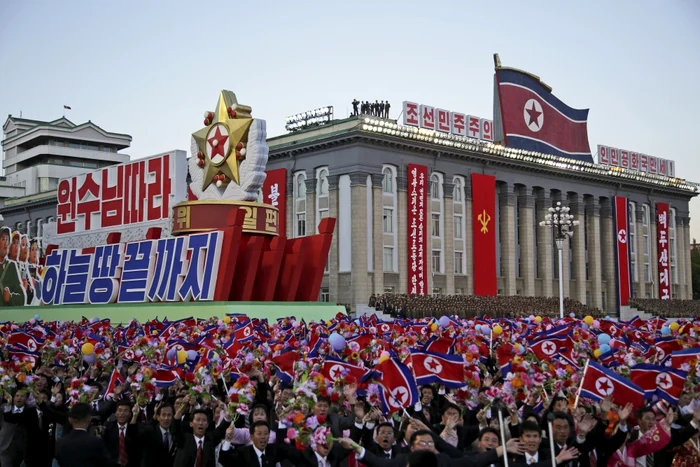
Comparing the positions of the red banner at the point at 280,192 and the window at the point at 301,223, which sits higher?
the red banner at the point at 280,192

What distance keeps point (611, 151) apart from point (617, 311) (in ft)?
42.7

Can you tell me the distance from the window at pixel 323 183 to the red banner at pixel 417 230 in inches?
207

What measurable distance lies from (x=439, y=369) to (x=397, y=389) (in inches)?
56.5

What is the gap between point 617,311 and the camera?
221 feet

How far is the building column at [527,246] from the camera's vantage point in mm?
60781

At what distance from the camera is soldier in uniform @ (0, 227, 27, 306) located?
42.4 m

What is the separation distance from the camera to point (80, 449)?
8.17m

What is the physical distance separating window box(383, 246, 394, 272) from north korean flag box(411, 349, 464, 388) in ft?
134

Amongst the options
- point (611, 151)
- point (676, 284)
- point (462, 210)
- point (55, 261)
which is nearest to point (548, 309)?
point (462, 210)

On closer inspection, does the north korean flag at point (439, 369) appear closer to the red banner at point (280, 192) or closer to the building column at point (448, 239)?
the red banner at point (280, 192)

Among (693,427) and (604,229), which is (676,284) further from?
(693,427)

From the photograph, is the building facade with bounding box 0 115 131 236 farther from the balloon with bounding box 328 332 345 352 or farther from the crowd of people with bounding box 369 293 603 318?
the balloon with bounding box 328 332 345 352

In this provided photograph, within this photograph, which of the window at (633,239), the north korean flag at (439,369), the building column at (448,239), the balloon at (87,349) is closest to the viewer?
the north korean flag at (439,369)

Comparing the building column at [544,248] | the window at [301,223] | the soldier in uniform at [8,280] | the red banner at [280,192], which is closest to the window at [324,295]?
the window at [301,223]
